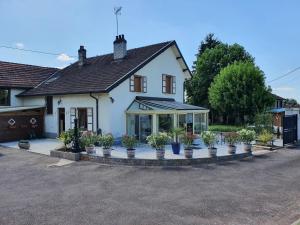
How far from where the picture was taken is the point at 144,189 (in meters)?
10.1

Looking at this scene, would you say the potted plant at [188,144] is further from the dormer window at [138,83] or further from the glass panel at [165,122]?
the dormer window at [138,83]

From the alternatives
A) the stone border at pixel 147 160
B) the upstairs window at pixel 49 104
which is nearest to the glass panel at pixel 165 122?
the stone border at pixel 147 160

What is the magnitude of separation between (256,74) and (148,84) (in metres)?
18.0

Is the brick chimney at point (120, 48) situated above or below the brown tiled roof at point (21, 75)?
above

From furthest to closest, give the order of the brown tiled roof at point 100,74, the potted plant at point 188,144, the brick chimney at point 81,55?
the brick chimney at point 81,55 → the brown tiled roof at point 100,74 → the potted plant at point 188,144

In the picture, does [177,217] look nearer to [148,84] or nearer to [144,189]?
[144,189]

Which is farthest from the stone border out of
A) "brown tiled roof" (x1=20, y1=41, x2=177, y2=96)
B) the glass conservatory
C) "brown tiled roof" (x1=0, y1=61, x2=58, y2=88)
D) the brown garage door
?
"brown tiled roof" (x1=0, y1=61, x2=58, y2=88)

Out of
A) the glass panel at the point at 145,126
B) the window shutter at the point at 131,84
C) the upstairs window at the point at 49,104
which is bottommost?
the glass panel at the point at 145,126

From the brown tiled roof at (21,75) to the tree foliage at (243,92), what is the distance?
20.0 m

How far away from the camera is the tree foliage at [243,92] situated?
3562 cm

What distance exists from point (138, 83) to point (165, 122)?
411 cm

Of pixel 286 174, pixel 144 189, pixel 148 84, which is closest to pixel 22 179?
pixel 144 189

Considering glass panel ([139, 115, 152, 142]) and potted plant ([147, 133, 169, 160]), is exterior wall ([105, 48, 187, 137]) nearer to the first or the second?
glass panel ([139, 115, 152, 142])

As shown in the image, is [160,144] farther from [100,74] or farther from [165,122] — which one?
[100,74]
